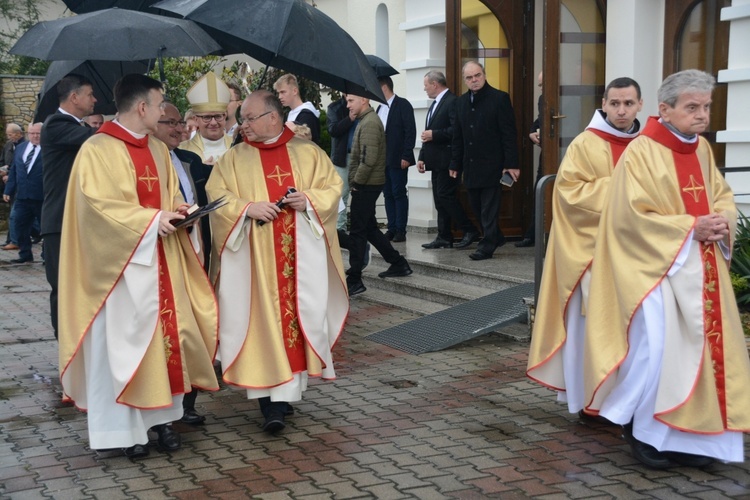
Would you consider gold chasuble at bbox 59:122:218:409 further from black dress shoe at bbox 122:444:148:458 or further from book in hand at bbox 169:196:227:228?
black dress shoe at bbox 122:444:148:458

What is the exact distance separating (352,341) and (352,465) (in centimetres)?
315

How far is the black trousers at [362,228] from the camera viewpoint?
31.4 feet

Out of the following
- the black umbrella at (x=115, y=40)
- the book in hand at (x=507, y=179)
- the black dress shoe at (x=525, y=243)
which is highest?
the black umbrella at (x=115, y=40)

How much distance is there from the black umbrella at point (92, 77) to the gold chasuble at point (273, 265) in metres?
1.50

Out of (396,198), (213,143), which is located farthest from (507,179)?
(213,143)

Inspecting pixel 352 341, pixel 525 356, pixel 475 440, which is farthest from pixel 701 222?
pixel 352 341

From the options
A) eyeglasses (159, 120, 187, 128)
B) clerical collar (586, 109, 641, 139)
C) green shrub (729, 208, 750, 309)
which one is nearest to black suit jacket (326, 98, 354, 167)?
green shrub (729, 208, 750, 309)

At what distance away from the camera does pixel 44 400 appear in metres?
6.52

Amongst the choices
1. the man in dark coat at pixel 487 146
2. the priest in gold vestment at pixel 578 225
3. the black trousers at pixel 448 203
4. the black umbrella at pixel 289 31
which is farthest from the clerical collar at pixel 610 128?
the black trousers at pixel 448 203

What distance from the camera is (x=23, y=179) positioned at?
13367mm

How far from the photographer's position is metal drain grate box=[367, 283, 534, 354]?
7745 mm

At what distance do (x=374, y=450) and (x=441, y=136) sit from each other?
19.3 ft

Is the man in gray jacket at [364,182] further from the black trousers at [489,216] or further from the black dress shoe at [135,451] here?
the black dress shoe at [135,451]

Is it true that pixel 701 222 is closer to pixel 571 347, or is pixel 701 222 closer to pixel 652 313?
pixel 652 313
